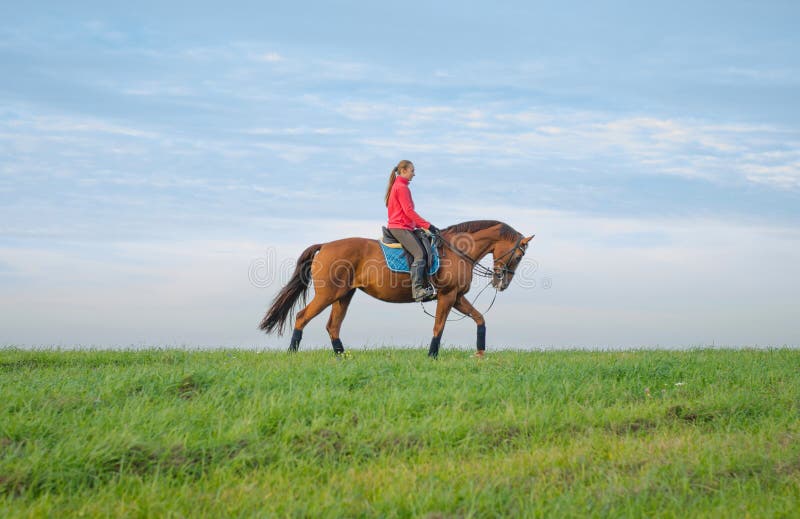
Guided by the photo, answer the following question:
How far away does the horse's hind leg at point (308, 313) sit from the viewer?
13.1 metres

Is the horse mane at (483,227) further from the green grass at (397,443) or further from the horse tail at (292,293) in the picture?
the green grass at (397,443)

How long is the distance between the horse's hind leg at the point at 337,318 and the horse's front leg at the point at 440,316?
1607 millimetres

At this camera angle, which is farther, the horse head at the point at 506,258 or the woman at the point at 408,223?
the horse head at the point at 506,258

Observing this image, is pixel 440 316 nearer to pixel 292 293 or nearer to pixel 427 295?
pixel 427 295

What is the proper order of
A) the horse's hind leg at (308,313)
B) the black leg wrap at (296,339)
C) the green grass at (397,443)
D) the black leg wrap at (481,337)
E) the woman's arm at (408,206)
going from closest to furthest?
the green grass at (397,443) < the woman's arm at (408,206) < the horse's hind leg at (308,313) < the black leg wrap at (481,337) < the black leg wrap at (296,339)

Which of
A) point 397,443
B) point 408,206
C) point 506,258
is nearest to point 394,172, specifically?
point 408,206

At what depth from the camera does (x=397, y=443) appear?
740 cm

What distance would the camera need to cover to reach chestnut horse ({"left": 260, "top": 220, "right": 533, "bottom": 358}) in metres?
13.1

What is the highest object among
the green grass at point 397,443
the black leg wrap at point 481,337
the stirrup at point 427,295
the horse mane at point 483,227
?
the horse mane at point 483,227

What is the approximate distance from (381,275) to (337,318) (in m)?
1.19

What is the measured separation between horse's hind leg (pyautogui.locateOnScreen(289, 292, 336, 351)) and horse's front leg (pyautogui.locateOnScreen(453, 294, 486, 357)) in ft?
7.45

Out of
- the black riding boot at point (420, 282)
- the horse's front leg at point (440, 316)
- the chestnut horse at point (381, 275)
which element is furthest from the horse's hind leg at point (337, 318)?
the horse's front leg at point (440, 316)

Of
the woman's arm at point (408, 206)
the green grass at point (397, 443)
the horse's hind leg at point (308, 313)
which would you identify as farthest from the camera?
the horse's hind leg at point (308, 313)

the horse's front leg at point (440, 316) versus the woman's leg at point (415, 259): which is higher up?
the woman's leg at point (415, 259)
